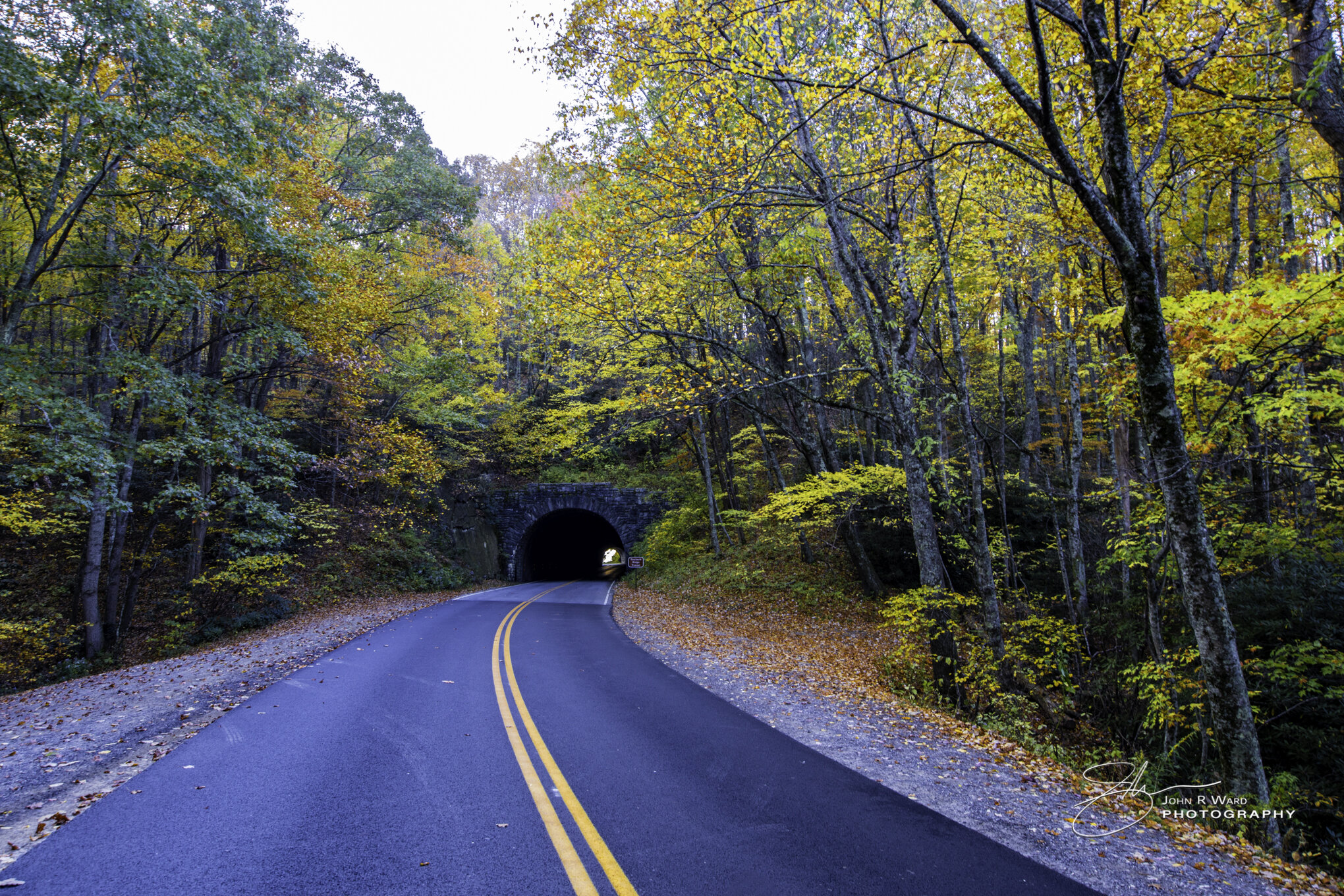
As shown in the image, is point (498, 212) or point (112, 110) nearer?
point (112, 110)

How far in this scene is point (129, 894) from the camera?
9.73 feet

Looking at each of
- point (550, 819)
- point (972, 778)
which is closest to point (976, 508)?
point (972, 778)

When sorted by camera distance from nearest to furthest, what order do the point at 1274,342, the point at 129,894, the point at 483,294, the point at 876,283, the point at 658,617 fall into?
the point at 129,894, the point at 1274,342, the point at 876,283, the point at 658,617, the point at 483,294

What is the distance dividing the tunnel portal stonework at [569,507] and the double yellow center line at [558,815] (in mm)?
18650

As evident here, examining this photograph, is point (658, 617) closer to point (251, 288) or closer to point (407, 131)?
point (251, 288)

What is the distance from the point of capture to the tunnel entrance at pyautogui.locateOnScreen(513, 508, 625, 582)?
2777 cm

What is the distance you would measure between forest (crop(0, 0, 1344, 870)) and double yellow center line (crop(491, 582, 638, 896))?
4738 mm

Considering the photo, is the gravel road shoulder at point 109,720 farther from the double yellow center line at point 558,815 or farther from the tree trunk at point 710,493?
the tree trunk at point 710,493

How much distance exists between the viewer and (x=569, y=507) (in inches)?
1029

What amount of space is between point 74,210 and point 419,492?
40.7 ft

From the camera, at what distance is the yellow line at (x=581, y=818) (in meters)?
3.13

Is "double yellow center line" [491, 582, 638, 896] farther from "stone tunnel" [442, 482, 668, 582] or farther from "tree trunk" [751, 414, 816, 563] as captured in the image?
"stone tunnel" [442, 482, 668, 582]

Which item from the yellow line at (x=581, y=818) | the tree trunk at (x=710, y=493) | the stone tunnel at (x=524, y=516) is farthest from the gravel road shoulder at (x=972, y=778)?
the stone tunnel at (x=524, y=516)

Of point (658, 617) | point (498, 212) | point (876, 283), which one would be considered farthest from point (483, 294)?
point (498, 212)
